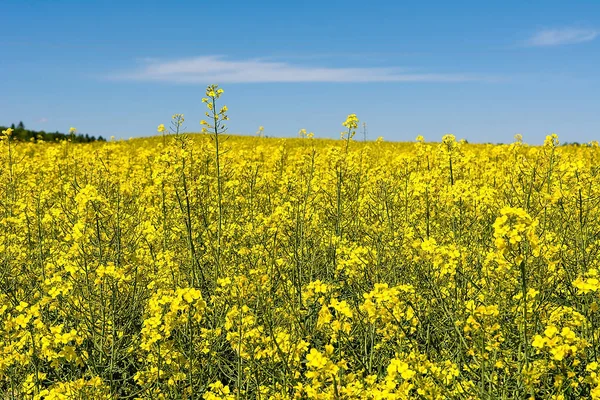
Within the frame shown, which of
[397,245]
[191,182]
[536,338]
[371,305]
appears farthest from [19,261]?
[536,338]

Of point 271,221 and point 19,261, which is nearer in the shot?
point 271,221

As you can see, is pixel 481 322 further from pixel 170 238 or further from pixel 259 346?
pixel 170 238

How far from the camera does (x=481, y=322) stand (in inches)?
111

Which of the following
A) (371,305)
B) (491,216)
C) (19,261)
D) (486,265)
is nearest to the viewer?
(371,305)

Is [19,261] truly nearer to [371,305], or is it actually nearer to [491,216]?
[371,305]

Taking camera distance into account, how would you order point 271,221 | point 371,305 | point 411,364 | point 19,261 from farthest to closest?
point 19,261
point 271,221
point 411,364
point 371,305

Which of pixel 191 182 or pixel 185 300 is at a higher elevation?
pixel 191 182

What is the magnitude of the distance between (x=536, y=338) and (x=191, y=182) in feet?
10.0

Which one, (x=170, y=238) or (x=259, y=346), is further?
(x=170, y=238)

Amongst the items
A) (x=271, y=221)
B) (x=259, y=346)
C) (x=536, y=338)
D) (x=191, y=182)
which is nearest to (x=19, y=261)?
(x=191, y=182)

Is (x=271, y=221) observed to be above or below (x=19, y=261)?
above

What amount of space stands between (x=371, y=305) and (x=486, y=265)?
43.5 inches

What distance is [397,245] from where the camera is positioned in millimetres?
4414

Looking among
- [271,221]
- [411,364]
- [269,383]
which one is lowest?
[269,383]
